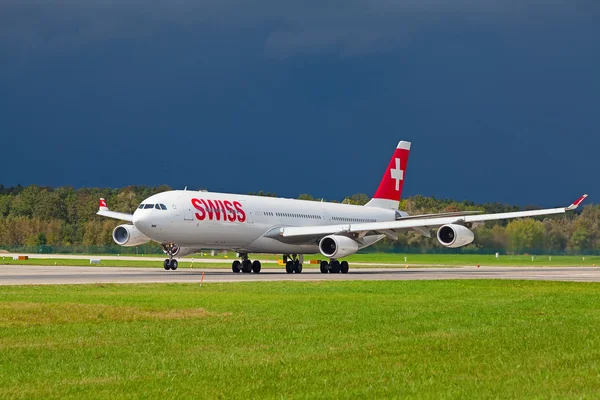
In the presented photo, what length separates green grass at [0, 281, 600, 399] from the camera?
408 inches

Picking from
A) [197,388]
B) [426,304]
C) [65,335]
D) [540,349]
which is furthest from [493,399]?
[426,304]

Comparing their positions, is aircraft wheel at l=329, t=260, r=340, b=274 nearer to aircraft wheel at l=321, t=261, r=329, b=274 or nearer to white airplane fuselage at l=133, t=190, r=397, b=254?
aircraft wheel at l=321, t=261, r=329, b=274

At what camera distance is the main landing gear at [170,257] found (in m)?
45.4

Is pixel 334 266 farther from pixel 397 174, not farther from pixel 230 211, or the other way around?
pixel 397 174

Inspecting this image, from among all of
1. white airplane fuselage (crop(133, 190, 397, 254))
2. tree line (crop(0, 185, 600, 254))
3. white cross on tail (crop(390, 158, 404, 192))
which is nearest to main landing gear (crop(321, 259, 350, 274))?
white airplane fuselage (crop(133, 190, 397, 254))

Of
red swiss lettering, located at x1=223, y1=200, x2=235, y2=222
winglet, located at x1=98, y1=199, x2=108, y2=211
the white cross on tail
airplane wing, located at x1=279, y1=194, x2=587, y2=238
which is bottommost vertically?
airplane wing, located at x1=279, y1=194, x2=587, y2=238

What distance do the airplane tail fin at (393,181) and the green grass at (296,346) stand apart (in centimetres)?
3687

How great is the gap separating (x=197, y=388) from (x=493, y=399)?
10.9 feet

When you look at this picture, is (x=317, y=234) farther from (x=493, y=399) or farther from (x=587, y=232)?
(x=587, y=232)

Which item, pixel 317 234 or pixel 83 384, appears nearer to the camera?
pixel 83 384

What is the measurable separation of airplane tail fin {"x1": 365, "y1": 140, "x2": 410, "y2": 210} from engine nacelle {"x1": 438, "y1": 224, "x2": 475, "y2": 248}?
45.6 feet

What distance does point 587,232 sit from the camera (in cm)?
8619

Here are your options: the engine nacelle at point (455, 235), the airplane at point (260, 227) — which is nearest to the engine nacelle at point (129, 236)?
the airplane at point (260, 227)

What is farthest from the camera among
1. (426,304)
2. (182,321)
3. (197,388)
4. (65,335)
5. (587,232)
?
(587,232)
